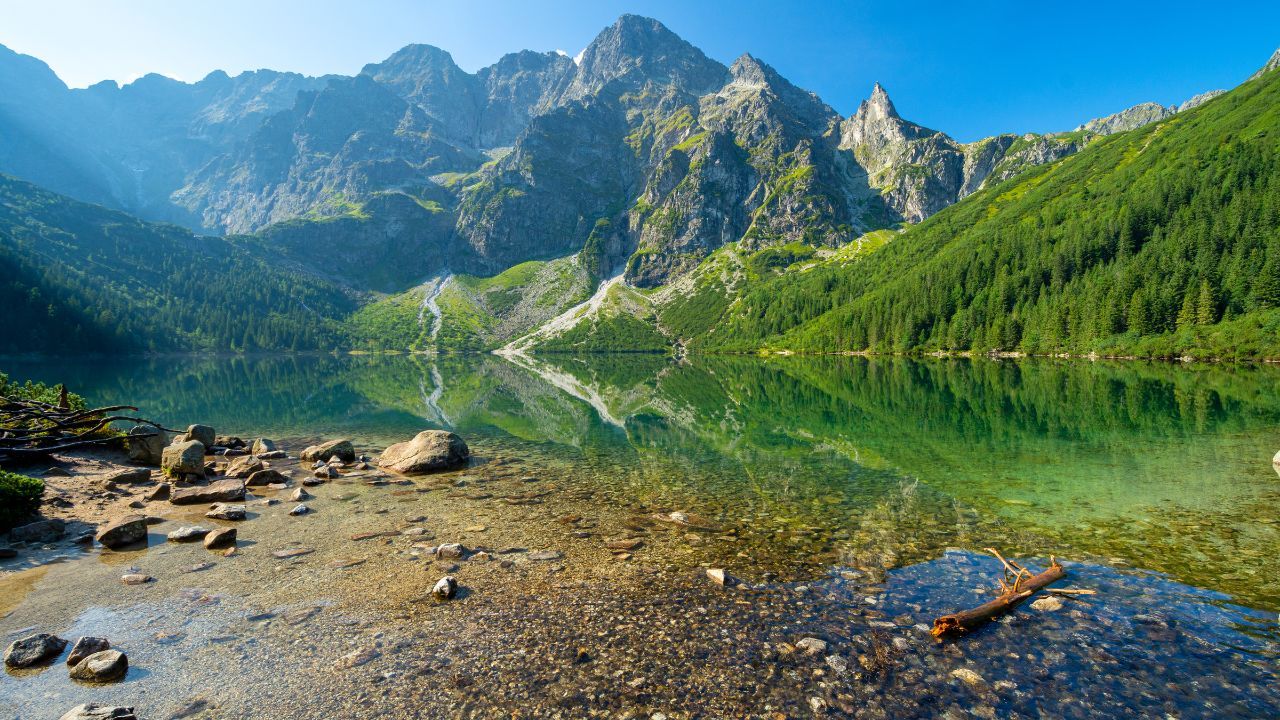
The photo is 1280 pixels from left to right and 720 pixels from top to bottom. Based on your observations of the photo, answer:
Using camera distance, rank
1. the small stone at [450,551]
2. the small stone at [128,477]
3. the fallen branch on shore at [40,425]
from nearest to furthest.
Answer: the small stone at [450,551] → the fallen branch on shore at [40,425] → the small stone at [128,477]

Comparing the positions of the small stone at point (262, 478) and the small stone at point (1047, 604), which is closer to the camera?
the small stone at point (1047, 604)

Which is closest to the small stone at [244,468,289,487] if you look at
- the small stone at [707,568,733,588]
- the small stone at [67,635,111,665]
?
the small stone at [67,635,111,665]

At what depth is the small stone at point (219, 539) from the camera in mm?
15156

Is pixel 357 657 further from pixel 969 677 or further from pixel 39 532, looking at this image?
pixel 39 532

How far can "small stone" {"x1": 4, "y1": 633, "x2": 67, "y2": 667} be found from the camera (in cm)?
867

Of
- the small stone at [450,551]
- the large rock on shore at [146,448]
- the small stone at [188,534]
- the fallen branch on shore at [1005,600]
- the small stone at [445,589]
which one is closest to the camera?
the fallen branch on shore at [1005,600]

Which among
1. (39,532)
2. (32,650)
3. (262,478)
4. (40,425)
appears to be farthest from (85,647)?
(40,425)

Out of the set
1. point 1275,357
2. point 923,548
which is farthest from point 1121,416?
point 1275,357

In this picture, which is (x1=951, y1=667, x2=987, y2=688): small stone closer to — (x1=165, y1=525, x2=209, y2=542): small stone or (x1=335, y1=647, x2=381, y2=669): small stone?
(x1=335, y1=647, x2=381, y2=669): small stone

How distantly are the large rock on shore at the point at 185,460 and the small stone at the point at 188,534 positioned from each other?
9475mm

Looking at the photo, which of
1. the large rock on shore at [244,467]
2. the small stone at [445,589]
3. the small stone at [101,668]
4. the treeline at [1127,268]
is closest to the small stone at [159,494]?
the large rock on shore at [244,467]

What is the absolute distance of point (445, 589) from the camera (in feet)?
39.2

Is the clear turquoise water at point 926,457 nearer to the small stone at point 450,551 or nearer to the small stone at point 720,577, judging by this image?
the small stone at point 720,577

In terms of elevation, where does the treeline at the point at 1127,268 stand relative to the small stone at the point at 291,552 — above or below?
above
